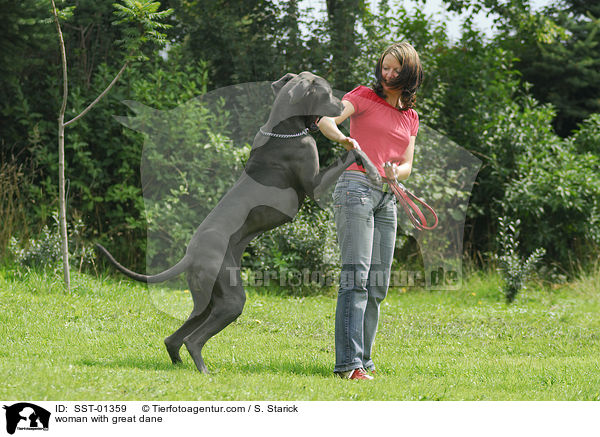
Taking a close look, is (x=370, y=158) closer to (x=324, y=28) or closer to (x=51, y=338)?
(x=51, y=338)

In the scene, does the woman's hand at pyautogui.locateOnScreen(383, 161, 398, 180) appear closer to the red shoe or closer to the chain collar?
the chain collar

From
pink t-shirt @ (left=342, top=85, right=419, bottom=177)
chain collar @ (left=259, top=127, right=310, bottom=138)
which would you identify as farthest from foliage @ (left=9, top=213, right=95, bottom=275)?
pink t-shirt @ (left=342, top=85, right=419, bottom=177)

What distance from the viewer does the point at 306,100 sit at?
12.2 ft

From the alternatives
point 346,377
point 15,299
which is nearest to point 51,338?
point 15,299

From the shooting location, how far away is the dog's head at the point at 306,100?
3.68 metres

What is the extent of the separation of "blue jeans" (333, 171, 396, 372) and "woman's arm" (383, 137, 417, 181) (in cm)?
13

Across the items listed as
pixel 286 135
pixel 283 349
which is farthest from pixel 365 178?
pixel 283 349

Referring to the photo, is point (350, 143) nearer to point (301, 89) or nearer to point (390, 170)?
point (390, 170)

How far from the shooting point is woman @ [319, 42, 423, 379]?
12.4ft

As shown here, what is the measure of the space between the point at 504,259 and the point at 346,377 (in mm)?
4802

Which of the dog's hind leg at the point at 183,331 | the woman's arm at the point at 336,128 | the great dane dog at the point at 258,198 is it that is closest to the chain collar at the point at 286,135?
the great dane dog at the point at 258,198
